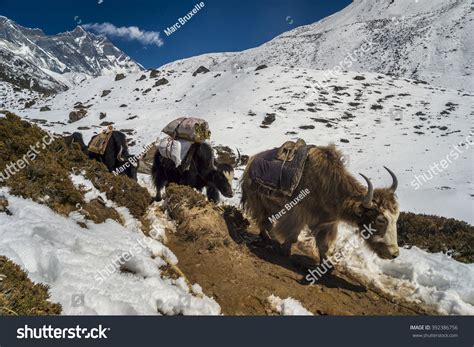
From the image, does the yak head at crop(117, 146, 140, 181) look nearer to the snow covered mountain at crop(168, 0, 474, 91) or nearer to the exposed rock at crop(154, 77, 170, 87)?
the exposed rock at crop(154, 77, 170, 87)

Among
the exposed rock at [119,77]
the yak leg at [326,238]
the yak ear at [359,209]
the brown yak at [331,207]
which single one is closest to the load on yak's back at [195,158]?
the brown yak at [331,207]

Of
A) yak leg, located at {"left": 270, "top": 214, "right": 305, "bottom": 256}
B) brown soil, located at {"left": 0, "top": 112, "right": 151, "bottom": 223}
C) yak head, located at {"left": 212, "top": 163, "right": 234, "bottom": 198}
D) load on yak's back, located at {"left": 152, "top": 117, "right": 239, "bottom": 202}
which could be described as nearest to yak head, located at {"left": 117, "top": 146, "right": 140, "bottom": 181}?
load on yak's back, located at {"left": 152, "top": 117, "right": 239, "bottom": 202}

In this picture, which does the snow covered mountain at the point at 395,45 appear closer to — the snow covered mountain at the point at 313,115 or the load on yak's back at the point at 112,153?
the snow covered mountain at the point at 313,115

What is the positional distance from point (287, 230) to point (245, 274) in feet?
4.27

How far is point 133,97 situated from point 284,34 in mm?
95809

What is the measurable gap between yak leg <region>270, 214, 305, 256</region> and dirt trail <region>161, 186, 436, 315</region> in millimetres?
206

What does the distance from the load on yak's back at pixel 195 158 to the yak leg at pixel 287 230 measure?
2.02 meters

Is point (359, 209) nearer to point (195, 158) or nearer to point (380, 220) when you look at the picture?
point (380, 220)

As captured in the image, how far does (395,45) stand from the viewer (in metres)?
81.4

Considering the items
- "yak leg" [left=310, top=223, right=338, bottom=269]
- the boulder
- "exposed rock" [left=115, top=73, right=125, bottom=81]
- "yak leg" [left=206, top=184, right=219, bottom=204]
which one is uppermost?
"exposed rock" [left=115, top=73, right=125, bottom=81]

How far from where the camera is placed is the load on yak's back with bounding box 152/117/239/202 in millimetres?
7832

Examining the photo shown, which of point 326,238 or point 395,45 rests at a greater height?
point 326,238

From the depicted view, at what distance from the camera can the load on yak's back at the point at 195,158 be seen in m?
7.83

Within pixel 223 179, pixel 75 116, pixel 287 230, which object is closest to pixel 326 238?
pixel 287 230
